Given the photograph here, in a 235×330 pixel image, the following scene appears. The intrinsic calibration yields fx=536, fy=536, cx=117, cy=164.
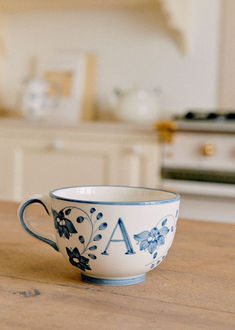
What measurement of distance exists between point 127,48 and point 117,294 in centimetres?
260

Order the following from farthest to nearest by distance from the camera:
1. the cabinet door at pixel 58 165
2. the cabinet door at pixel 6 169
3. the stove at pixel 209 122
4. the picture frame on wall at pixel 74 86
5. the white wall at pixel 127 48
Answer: the picture frame on wall at pixel 74 86 → the white wall at pixel 127 48 → the cabinet door at pixel 6 169 → the cabinet door at pixel 58 165 → the stove at pixel 209 122

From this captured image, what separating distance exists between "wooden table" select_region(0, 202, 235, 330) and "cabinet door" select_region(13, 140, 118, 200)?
1733mm

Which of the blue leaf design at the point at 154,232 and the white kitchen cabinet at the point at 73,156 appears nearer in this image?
the blue leaf design at the point at 154,232

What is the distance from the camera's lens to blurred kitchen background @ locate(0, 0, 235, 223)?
2.32 m

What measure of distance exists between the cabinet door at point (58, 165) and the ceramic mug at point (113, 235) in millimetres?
1892

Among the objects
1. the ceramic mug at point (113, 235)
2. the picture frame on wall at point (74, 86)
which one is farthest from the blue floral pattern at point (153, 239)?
the picture frame on wall at point (74, 86)

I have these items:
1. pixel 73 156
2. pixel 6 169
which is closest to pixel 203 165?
pixel 73 156

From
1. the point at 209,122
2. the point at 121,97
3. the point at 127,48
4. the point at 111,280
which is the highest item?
the point at 127,48

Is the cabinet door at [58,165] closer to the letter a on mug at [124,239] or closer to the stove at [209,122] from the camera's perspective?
the stove at [209,122]

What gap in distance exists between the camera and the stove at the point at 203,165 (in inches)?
88.7

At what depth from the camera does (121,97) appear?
2.76 meters

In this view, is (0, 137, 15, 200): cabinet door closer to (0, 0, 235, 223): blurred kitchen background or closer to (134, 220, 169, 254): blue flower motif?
(0, 0, 235, 223): blurred kitchen background

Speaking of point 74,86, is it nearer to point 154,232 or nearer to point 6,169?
point 6,169

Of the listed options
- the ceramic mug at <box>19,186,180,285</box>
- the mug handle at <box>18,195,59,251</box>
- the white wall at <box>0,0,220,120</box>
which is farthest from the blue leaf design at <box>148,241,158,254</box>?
the white wall at <box>0,0,220,120</box>
